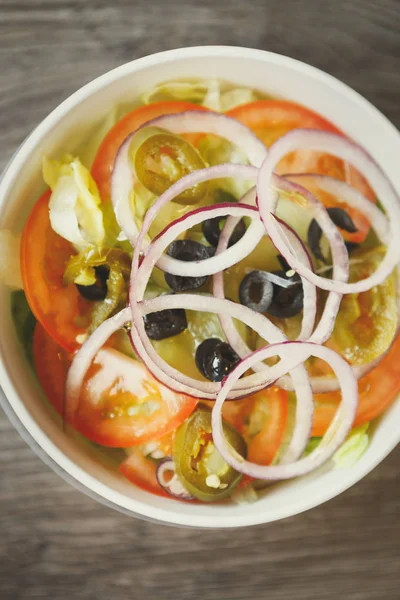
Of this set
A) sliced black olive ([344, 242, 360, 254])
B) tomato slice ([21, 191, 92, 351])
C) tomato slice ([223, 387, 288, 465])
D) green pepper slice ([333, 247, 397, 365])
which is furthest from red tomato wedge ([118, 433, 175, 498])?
sliced black olive ([344, 242, 360, 254])

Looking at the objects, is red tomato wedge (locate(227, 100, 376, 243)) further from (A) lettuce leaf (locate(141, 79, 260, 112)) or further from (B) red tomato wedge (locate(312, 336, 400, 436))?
(B) red tomato wedge (locate(312, 336, 400, 436))

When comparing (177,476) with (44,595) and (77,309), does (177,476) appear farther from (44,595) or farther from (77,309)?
(44,595)

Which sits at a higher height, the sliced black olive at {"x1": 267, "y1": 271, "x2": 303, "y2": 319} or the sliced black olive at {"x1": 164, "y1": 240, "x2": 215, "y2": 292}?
the sliced black olive at {"x1": 164, "y1": 240, "x2": 215, "y2": 292}

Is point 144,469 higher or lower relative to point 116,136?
lower

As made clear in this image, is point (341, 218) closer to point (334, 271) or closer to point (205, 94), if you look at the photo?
point (334, 271)

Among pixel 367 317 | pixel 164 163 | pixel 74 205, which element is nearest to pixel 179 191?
pixel 164 163
